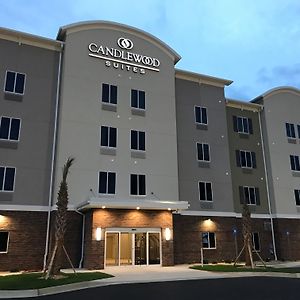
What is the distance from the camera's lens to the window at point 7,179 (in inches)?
828

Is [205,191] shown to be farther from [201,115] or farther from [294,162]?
[294,162]

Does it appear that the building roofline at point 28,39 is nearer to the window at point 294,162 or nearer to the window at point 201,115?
the window at point 201,115

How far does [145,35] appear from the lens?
27469 millimetres

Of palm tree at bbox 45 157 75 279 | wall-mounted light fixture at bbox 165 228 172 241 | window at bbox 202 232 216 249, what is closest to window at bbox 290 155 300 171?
window at bbox 202 232 216 249

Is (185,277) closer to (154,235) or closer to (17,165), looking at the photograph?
(154,235)

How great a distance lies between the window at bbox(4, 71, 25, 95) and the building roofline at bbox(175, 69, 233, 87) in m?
12.5

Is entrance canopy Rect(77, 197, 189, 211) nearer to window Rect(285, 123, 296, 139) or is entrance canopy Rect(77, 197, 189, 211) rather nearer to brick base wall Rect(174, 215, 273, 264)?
brick base wall Rect(174, 215, 273, 264)

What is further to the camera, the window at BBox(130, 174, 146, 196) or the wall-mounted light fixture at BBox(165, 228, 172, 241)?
the window at BBox(130, 174, 146, 196)

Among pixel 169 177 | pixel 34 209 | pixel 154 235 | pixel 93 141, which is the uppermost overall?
pixel 93 141

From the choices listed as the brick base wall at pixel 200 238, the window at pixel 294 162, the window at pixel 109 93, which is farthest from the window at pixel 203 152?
the window at pixel 294 162

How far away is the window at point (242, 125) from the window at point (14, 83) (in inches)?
724

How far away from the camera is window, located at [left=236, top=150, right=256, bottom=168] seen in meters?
30.4

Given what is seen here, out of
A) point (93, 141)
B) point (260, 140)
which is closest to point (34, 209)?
point (93, 141)

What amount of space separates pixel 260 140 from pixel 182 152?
361 inches
